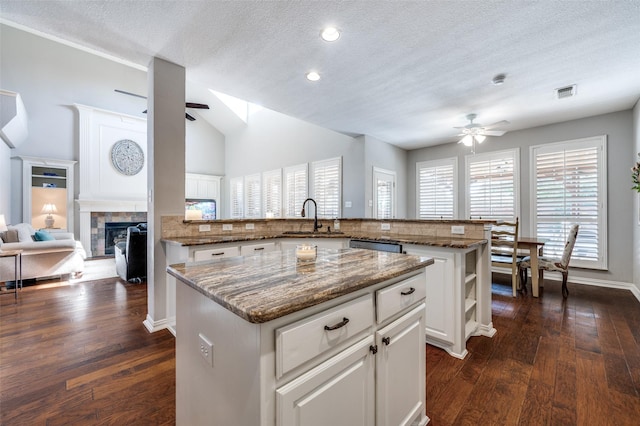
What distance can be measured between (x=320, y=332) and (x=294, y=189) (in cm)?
584

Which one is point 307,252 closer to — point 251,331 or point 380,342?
point 380,342

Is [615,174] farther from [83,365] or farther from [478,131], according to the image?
[83,365]

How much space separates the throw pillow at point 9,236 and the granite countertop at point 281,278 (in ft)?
17.2

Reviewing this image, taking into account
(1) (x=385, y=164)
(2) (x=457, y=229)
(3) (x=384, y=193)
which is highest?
(1) (x=385, y=164)

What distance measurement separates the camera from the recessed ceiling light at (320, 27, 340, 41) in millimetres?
2285

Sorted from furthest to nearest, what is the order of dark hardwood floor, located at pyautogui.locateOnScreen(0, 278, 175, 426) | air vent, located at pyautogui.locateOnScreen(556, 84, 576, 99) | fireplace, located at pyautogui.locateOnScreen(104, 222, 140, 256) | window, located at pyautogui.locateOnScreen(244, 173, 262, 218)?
1. window, located at pyautogui.locateOnScreen(244, 173, 262, 218)
2. fireplace, located at pyautogui.locateOnScreen(104, 222, 140, 256)
3. air vent, located at pyautogui.locateOnScreen(556, 84, 576, 99)
4. dark hardwood floor, located at pyautogui.locateOnScreen(0, 278, 175, 426)

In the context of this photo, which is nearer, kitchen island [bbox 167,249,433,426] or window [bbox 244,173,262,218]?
kitchen island [bbox 167,249,433,426]

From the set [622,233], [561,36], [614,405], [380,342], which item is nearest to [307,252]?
[380,342]

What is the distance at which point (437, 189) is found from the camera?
6078 millimetres

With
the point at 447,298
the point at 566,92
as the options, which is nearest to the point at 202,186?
the point at 447,298

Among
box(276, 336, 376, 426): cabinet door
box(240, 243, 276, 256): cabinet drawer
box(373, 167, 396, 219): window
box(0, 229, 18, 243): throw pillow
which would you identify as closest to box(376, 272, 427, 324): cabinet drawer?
box(276, 336, 376, 426): cabinet door

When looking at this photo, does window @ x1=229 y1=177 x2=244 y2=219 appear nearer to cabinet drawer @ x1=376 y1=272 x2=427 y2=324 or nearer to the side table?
the side table

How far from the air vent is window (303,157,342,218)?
11.4 ft

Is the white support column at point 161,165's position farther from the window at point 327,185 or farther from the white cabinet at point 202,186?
the white cabinet at point 202,186
